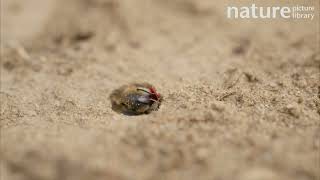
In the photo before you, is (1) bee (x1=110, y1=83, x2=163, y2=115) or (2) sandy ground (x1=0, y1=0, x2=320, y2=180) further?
(1) bee (x1=110, y1=83, x2=163, y2=115)

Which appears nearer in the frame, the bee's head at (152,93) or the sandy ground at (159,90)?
the sandy ground at (159,90)

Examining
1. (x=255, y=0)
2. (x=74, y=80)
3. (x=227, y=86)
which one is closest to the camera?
(x=227, y=86)

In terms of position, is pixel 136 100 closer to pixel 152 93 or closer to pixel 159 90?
pixel 152 93

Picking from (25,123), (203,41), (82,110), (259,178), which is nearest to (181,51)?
(203,41)

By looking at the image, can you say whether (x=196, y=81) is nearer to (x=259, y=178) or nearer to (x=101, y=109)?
(x=101, y=109)
